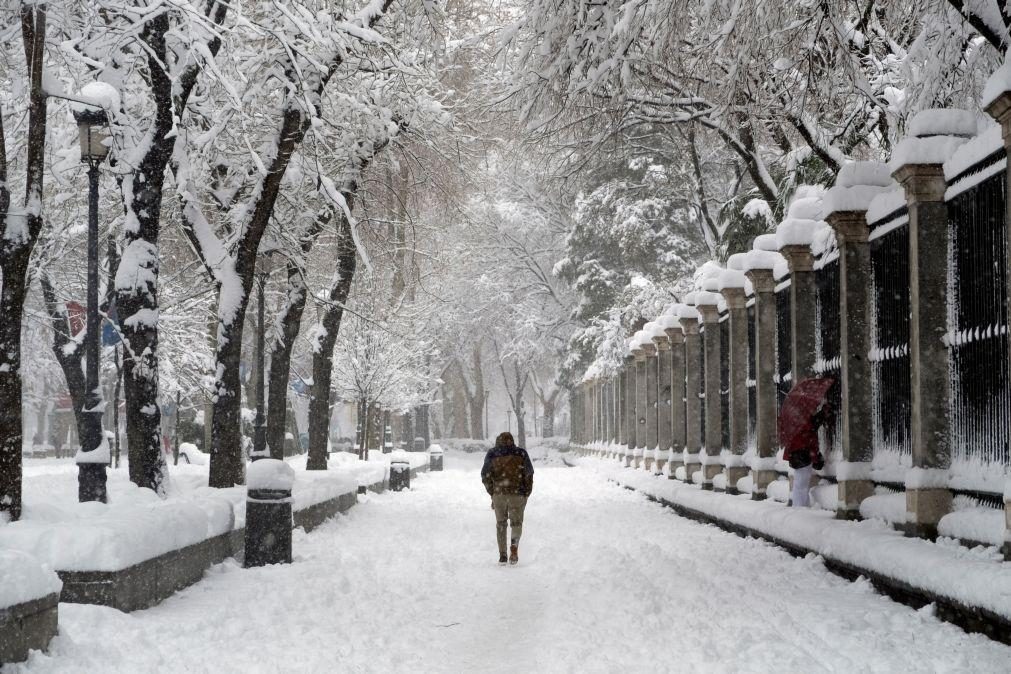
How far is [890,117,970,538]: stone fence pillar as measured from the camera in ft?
29.2

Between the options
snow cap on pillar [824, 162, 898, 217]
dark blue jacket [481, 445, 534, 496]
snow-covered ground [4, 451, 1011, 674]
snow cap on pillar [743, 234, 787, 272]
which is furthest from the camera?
snow cap on pillar [743, 234, 787, 272]

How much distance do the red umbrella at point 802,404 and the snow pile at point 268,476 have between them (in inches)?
223

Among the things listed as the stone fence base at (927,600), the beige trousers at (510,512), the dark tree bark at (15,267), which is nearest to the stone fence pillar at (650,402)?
the beige trousers at (510,512)

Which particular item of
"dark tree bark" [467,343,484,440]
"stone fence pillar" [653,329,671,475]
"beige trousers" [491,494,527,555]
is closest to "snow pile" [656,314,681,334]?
"stone fence pillar" [653,329,671,475]

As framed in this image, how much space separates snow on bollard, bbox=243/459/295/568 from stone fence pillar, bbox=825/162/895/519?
19.4 feet

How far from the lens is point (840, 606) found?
8.30m

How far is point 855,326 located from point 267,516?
657 centimetres

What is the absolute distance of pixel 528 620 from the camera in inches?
332

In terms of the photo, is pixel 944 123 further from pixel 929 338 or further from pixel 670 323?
pixel 670 323

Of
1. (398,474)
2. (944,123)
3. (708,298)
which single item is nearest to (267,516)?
(944,123)

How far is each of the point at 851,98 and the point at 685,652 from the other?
11.0m

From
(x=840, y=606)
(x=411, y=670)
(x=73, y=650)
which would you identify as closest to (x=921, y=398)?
(x=840, y=606)

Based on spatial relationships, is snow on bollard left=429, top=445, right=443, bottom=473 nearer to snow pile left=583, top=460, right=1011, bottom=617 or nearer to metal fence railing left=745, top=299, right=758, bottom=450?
metal fence railing left=745, top=299, right=758, bottom=450

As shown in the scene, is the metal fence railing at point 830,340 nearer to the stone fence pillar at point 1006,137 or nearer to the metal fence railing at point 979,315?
the metal fence railing at point 979,315
